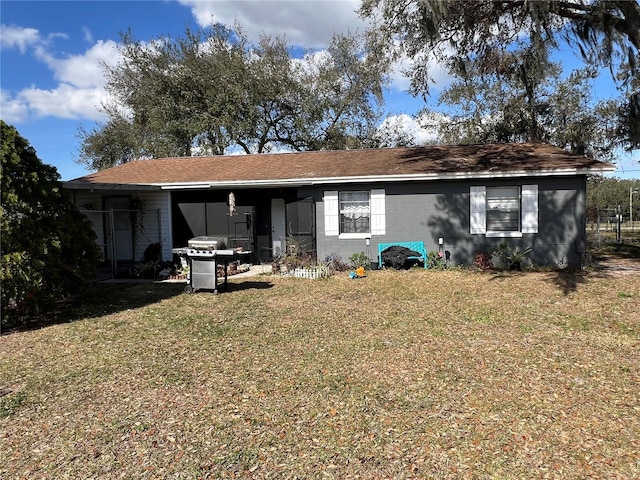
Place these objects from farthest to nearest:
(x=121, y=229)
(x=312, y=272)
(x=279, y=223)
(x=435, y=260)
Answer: (x=279, y=223), (x=121, y=229), (x=435, y=260), (x=312, y=272)

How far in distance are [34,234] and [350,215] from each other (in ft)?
25.0

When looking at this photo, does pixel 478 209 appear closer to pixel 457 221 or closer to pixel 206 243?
pixel 457 221

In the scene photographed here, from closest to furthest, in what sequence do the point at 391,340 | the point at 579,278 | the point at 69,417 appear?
the point at 69,417
the point at 391,340
the point at 579,278

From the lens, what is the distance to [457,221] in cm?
1137

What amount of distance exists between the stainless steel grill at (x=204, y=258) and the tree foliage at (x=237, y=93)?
1330 centimetres

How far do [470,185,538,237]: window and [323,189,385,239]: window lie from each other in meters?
2.53

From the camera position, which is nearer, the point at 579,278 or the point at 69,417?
the point at 69,417

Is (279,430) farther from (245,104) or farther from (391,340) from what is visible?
(245,104)

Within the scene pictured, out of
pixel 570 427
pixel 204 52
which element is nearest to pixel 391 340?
pixel 570 427

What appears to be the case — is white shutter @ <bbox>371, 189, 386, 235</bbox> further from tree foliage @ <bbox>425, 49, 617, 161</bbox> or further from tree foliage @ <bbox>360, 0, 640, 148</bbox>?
tree foliage @ <bbox>425, 49, 617, 161</bbox>

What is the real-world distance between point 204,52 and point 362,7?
45.1 ft

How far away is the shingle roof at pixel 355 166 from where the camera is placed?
10906 millimetres

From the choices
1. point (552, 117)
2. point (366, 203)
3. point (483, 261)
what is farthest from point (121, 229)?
point (552, 117)

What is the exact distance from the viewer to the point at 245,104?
69.5 feet
